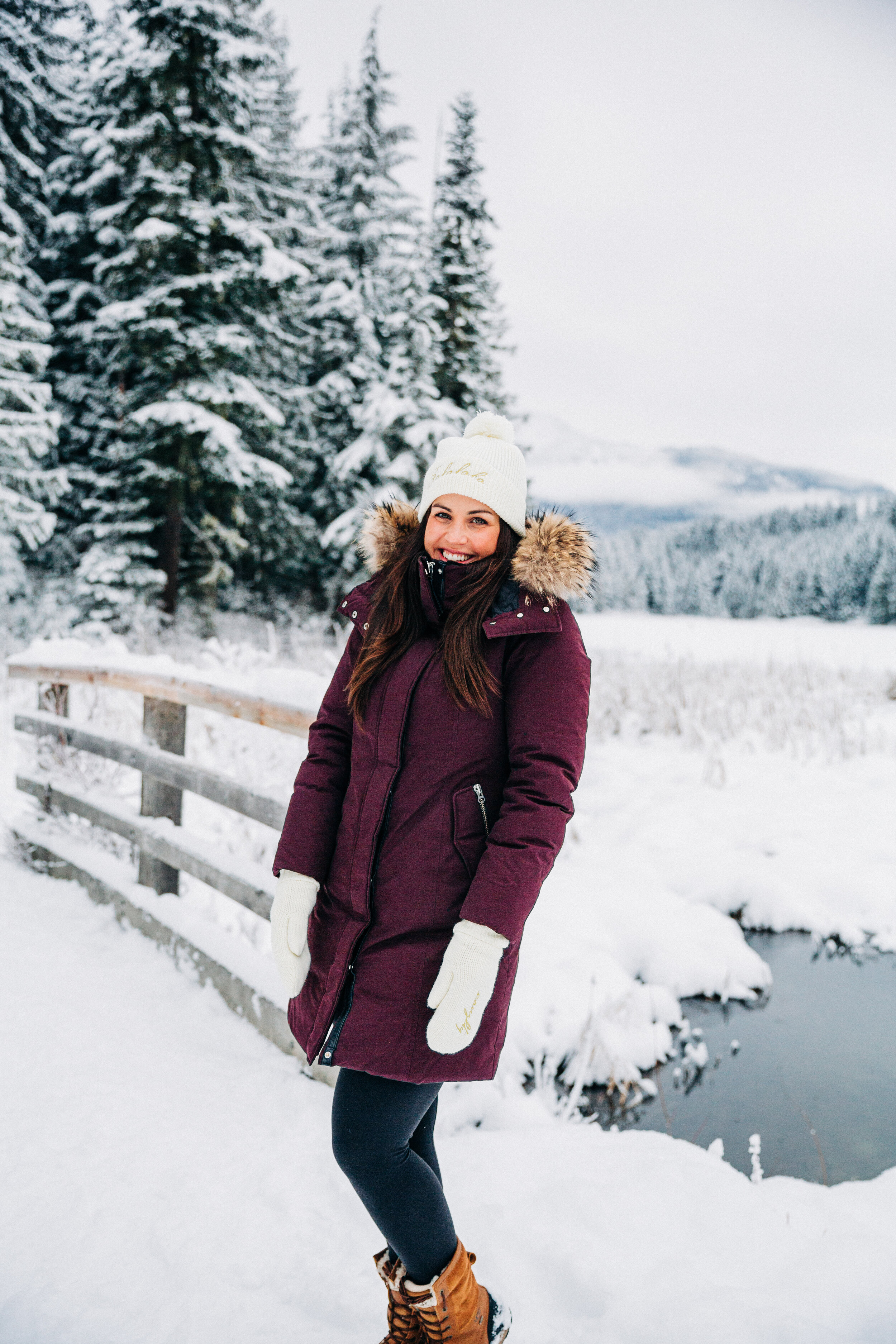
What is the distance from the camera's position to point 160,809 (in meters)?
4.20

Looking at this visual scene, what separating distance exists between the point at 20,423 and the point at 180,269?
360cm

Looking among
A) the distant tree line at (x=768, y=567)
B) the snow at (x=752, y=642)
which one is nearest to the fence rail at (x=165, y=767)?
the snow at (x=752, y=642)

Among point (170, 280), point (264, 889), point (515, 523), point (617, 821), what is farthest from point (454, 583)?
point (170, 280)

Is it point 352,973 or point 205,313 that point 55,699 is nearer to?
point 352,973

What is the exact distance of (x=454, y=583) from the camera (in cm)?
180

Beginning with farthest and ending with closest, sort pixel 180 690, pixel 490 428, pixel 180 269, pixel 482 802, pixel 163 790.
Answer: pixel 180 269, pixel 163 790, pixel 180 690, pixel 490 428, pixel 482 802

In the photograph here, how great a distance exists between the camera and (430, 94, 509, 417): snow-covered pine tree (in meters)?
16.2

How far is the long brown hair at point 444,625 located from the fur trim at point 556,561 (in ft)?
0.29

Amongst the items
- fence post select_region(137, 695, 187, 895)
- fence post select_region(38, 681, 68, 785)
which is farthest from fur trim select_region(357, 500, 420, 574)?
fence post select_region(38, 681, 68, 785)

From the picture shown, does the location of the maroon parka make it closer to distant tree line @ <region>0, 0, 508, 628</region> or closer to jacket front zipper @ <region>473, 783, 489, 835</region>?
jacket front zipper @ <region>473, 783, 489, 835</region>

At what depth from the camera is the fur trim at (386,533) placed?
203 cm

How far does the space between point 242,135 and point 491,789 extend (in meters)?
14.5

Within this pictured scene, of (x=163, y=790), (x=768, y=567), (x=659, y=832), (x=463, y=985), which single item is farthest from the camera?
(x=768, y=567)

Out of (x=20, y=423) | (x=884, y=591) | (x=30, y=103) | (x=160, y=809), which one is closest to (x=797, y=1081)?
(x=160, y=809)
